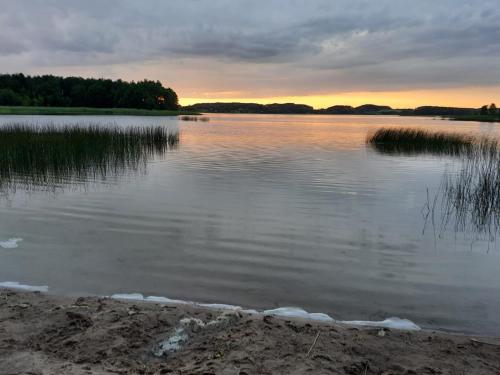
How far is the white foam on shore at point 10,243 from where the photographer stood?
688 cm

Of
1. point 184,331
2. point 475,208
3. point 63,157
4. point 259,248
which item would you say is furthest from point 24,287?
point 63,157

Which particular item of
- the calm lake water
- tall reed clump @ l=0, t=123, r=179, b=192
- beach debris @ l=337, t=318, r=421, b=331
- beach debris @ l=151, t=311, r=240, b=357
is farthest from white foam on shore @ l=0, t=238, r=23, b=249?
beach debris @ l=337, t=318, r=421, b=331

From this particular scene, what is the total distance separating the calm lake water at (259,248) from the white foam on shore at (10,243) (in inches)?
6.4

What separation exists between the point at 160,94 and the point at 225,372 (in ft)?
419

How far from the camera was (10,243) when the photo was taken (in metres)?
7.04

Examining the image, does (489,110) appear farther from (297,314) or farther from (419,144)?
(297,314)

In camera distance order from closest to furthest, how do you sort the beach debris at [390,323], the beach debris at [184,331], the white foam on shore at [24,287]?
the beach debris at [184,331] → the beach debris at [390,323] → the white foam on shore at [24,287]

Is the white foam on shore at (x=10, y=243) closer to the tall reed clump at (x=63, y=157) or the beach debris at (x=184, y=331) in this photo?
the beach debris at (x=184, y=331)

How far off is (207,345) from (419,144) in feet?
83.1

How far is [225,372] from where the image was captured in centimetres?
309

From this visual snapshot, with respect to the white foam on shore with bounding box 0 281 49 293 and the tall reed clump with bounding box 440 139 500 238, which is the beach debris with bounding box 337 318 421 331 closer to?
the white foam on shore with bounding box 0 281 49 293

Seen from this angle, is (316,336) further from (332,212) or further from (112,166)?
(112,166)

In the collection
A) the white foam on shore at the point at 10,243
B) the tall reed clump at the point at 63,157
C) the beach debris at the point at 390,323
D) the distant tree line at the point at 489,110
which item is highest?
the distant tree line at the point at 489,110

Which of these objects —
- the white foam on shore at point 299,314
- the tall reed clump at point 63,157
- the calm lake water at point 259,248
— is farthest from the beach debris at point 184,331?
the tall reed clump at point 63,157
